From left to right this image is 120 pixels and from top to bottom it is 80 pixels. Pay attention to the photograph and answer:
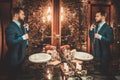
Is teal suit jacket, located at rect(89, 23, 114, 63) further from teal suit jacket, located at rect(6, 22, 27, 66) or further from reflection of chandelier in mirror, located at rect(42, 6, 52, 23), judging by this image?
teal suit jacket, located at rect(6, 22, 27, 66)

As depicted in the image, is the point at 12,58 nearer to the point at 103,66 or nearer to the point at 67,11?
the point at 67,11

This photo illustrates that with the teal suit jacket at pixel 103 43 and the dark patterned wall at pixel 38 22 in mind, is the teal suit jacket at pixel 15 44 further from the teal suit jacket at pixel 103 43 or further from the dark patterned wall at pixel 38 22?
the teal suit jacket at pixel 103 43

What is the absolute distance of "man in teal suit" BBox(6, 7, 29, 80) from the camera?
189 inches

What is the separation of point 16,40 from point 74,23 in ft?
3.64

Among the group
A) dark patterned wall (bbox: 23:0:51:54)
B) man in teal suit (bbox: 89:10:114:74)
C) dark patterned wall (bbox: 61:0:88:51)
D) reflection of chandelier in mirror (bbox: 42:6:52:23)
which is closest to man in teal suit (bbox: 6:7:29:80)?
dark patterned wall (bbox: 23:0:51:54)

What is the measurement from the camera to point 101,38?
5039mm

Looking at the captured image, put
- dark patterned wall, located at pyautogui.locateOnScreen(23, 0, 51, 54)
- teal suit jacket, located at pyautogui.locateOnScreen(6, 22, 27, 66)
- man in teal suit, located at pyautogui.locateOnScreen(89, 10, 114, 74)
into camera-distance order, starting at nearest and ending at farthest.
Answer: teal suit jacket, located at pyautogui.locateOnScreen(6, 22, 27, 66), dark patterned wall, located at pyautogui.locateOnScreen(23, 0, 51, 54), man in teal suit, located at pyautogui.locateOnScreen(89, 10, 114, 74)

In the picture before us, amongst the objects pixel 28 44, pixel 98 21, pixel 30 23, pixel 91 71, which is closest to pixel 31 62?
pixel 28 44

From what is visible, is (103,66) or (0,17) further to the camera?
(103,66)

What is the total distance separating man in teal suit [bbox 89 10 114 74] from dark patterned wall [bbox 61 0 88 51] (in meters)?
0.17

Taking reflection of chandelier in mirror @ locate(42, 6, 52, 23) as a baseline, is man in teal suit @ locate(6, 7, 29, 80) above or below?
below

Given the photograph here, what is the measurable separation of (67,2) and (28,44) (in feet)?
3.47

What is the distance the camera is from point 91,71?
16.7 feet

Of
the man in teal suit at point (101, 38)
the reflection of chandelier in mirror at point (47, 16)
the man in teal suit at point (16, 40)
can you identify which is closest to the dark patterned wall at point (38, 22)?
the reflection of chandelier in mirror at point (47, 16)
